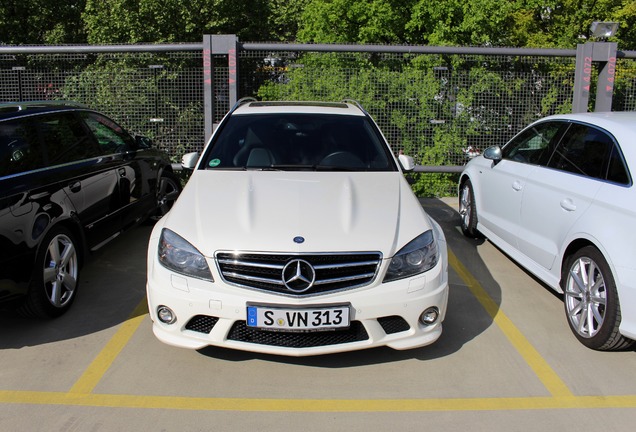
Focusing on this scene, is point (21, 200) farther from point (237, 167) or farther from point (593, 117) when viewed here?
point (593, 117)

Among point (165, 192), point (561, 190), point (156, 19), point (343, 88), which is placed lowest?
point (165, 192)

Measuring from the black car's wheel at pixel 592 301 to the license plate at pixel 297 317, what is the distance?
179 cm

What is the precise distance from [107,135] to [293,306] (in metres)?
3.51

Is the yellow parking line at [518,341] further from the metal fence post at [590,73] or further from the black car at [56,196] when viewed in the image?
the metal fence post at [590,73]

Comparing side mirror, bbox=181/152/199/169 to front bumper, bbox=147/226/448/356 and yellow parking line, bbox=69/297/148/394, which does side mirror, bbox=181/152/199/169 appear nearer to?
yellow parking line, bbox=69/297/148/394

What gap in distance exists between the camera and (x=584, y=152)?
4574 millimetres

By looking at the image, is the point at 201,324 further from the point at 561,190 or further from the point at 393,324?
the point at 561,190

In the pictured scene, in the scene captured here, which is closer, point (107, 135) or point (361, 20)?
point (107, 135)

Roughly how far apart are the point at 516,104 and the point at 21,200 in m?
7.50

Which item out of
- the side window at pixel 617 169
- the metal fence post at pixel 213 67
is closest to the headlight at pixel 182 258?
the side window at pixel 617 169

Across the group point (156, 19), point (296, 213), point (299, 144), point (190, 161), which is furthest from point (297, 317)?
point (156, 19)

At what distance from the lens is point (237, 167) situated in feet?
15.3

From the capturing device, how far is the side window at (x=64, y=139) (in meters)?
4.69

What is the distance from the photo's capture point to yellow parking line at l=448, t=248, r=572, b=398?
3.57 m
